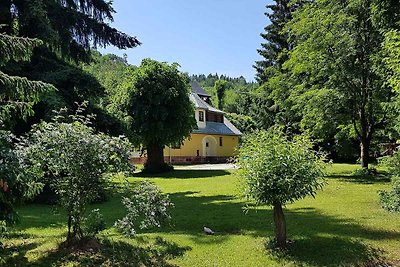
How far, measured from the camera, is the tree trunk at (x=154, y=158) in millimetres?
26281

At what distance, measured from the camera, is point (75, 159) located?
22.2 feet

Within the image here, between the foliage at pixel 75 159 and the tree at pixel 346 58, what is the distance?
14.6 meters

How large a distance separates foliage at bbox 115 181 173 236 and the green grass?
64 centimetres

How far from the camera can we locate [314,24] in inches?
775

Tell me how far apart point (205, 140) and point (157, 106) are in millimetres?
21687

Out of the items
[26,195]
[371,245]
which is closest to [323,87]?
[371,245]

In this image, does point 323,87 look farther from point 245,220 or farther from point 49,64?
point 49,64

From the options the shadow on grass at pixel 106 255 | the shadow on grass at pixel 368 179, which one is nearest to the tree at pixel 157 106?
the shadow on grass at pixel 368 179

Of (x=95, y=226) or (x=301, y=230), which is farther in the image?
(x=301, y=230)

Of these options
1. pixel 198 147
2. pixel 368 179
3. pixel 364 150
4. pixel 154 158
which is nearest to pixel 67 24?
pixel 154 158

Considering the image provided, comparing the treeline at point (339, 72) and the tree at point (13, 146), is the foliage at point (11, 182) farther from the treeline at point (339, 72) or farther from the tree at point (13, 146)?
the treeline at point (339, 72)

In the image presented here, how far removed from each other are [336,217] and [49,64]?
11.2 m

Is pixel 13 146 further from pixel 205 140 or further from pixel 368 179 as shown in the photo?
pixel 205 140

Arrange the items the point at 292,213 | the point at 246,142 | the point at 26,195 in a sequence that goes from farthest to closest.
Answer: the point at 292,213 → the point at 246,142 → the point at 26,195
